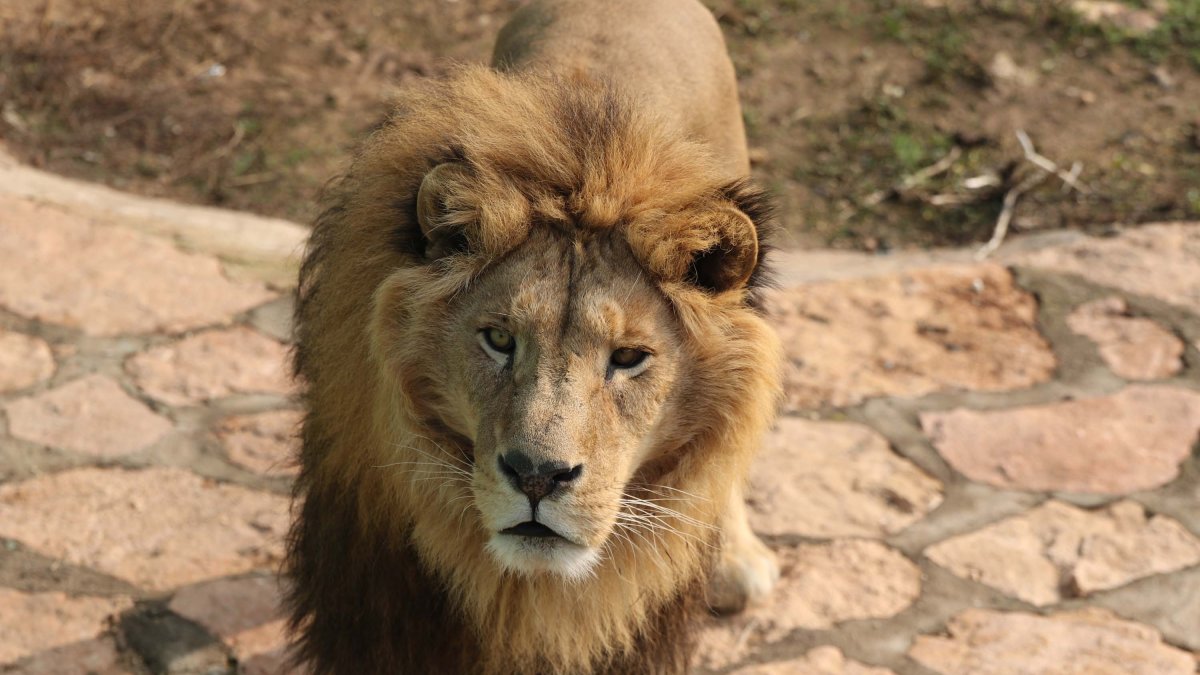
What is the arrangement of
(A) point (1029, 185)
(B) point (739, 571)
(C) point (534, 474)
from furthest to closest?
1. (A) point (1029, 185)
2. (B) point (739, 571)
3. (C) point (534, 474)

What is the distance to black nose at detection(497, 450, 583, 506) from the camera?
8.06ft

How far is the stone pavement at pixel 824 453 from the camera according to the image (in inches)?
143

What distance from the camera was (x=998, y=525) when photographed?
13.5ft

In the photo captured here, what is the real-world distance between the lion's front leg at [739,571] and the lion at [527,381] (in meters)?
0.51

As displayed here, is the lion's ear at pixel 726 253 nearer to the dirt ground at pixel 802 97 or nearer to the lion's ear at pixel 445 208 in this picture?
the lion's ear at pixel 445 208

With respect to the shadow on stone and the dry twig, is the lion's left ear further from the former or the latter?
the dry twig

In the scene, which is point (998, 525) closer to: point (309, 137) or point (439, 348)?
point (439, 348)

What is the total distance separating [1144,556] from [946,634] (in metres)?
0.74

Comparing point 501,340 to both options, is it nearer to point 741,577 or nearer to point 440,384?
point 440,384

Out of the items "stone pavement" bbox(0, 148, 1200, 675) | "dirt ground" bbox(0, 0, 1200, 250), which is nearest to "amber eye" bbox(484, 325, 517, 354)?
"stone pavement" bbox(0, 148, 1200, 675)

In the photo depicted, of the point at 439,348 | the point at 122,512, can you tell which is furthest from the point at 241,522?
the point at 439,348

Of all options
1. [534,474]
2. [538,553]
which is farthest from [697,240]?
[538,553]

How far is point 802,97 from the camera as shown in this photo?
681 cm

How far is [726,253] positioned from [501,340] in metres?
0.50
